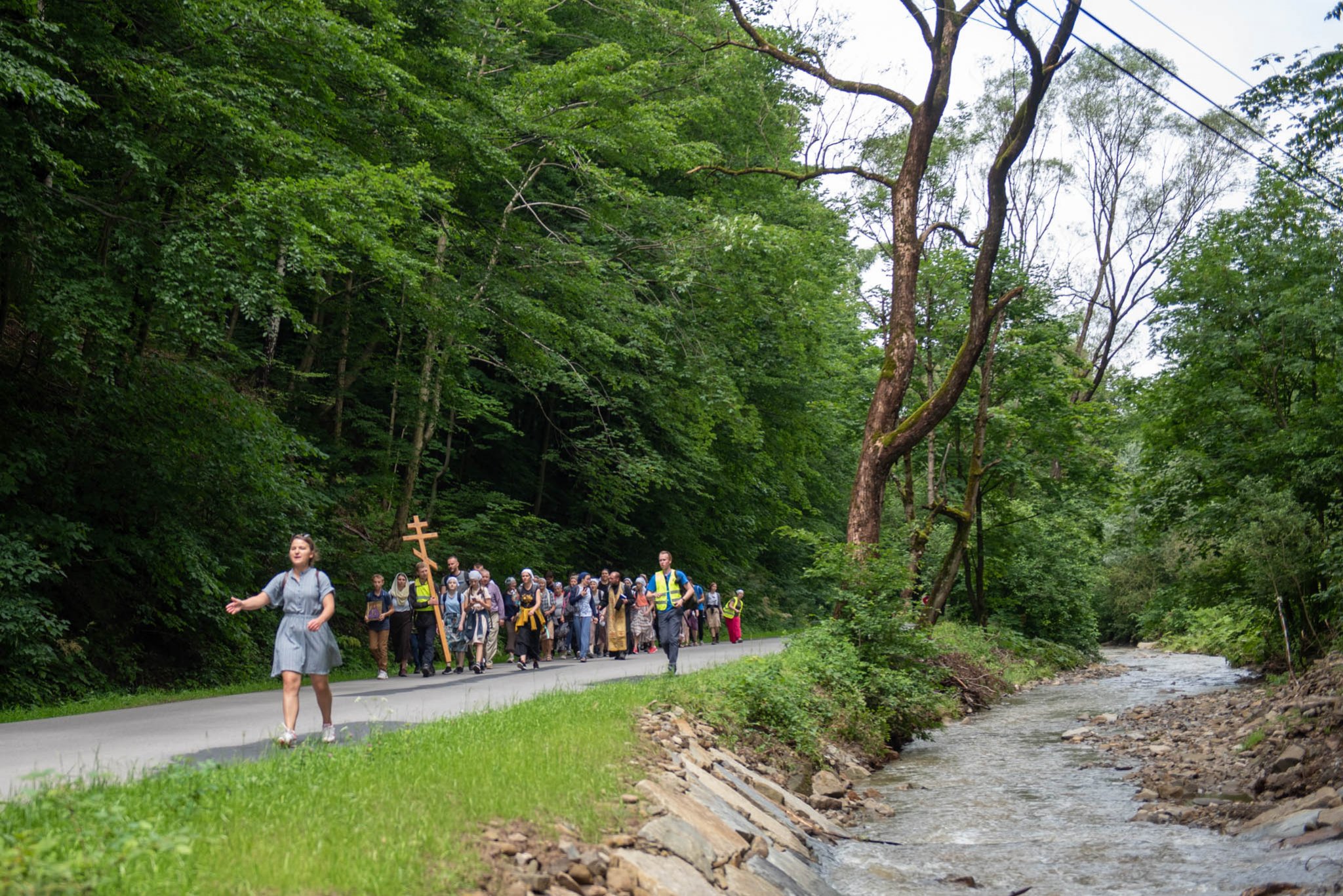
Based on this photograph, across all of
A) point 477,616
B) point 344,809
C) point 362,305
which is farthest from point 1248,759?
point 362,305

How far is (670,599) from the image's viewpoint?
14438 mm

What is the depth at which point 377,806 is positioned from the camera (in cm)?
593

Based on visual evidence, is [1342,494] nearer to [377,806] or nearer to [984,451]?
[984,451]

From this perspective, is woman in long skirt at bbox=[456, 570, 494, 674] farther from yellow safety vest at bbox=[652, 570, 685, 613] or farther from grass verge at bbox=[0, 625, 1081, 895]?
grass verge at bbox=[0, 625, 1081, 895]

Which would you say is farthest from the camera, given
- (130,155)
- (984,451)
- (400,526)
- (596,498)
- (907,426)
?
(984,451)

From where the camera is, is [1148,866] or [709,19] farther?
[709,19]

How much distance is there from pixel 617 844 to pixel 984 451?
24.6m

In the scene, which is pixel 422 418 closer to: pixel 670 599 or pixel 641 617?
pixel 641 617

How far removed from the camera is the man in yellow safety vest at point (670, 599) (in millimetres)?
14406

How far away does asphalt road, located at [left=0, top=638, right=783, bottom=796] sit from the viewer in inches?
323

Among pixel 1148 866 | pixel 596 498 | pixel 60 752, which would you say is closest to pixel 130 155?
pixel 60 752

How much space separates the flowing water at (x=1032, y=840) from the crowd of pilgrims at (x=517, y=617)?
4.13m

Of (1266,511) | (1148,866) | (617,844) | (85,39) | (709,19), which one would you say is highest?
(709,19)

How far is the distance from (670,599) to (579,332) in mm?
8519
